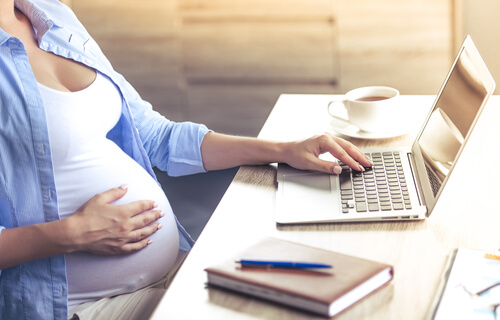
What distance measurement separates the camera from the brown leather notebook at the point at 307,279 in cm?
69

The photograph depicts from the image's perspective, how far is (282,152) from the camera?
112cm

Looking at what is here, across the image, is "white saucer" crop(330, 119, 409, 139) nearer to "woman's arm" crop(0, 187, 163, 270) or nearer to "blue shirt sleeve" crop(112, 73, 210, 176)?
"blue shirt sleeve" crop(112, 73, 210, 176)

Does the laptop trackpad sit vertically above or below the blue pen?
above

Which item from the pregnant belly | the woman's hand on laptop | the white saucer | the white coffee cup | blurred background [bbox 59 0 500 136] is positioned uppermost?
blurred background [bbox 59 0 500 136]

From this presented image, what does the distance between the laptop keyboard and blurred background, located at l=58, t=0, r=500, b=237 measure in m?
0.73

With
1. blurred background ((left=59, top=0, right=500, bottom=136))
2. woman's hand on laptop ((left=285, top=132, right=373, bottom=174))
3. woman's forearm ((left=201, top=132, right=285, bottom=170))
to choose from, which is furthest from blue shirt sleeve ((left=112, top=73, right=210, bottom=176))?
blurred background ((left=59, top=0, right=500, bottom=136))

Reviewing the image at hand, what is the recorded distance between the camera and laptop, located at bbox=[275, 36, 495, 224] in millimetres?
905

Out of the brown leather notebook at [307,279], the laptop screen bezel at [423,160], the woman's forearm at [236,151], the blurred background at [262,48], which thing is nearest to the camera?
the brown leather notebook at [307,279]

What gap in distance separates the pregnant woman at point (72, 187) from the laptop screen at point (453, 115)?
0.13m

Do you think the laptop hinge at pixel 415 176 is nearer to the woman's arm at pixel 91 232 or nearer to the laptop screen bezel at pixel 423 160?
the laptop screen bezel at pixel 423 160

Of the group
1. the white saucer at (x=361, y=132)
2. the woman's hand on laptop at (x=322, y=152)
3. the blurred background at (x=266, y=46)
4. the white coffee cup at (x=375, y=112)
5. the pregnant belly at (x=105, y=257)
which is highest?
the blurred background at (x=266, y=46)

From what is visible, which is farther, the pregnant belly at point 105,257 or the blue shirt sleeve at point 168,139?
the blue shirt sleeve at point 168,139

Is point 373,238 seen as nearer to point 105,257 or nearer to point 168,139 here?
point 105,257

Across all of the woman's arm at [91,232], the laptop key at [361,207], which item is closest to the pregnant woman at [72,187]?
the woman's arm at [91,232]
